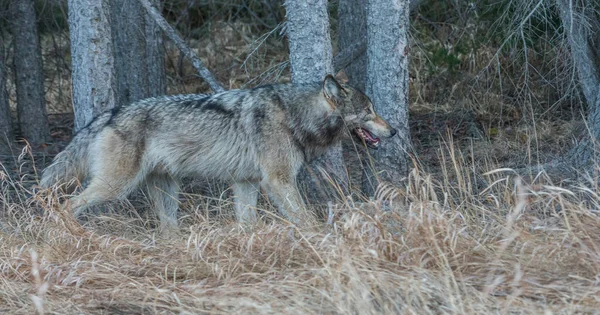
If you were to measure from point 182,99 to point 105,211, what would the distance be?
1384 millimetres

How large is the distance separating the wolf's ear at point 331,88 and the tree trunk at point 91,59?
2134 millimetres

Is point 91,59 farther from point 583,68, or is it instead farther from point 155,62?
point 583,68

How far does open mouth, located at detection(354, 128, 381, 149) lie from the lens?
7473mm

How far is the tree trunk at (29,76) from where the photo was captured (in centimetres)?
1167

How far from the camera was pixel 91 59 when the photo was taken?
793cm

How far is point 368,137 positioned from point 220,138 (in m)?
1.30

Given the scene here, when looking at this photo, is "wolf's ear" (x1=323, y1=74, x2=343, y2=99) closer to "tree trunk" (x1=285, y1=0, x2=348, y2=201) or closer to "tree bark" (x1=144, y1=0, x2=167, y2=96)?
"tree trunk" (x1=285, y1=0, x2=348, y2=201)

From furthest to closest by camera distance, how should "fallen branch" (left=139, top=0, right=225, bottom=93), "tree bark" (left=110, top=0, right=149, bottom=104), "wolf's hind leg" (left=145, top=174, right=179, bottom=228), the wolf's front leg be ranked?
"tree bark" (left=110, top=0, right=149, bottom=104) < "fallen branch" (left=139, top=0, right=225, bottom=93) < "wolf's hind leg" (left=145, top=174, right=179, bottom=228) < the wolf's front leg

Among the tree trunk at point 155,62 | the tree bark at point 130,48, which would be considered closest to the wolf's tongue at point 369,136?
the tree bark at point 130,48

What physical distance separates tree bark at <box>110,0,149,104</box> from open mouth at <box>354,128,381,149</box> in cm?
424

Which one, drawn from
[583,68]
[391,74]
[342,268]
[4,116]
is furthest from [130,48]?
[342,268]

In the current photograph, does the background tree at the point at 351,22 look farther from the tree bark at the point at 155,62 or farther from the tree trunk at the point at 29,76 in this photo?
the tree trunk at the point at 29,76

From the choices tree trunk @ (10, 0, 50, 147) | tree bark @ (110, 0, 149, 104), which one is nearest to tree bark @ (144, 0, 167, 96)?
tree bark @ (110, 0, 149, 104)

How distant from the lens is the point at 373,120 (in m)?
7.44
